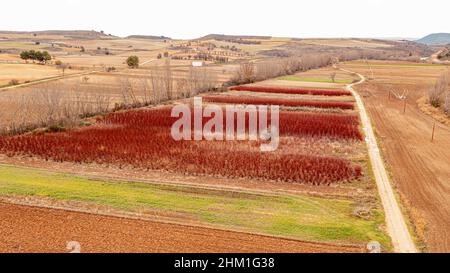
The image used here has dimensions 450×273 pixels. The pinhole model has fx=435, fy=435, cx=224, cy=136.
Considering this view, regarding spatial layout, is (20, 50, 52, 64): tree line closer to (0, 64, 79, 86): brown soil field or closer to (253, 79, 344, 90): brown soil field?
(0, 64, 79, 86): brown soil field

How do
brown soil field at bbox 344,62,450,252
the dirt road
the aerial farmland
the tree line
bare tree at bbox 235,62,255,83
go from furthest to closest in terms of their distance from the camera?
the tree line, bare tree at bbox 235,62,255,83, brown soil field at bbox 344,62,450,252, the aerial farmland, the dirt road

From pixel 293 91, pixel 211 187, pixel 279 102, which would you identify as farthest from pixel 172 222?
pixel 293 91

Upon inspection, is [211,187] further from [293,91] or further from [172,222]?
[293,91]

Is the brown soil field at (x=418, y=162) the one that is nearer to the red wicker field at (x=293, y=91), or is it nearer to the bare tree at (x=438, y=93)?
the bare tree at (x=438, y=93)

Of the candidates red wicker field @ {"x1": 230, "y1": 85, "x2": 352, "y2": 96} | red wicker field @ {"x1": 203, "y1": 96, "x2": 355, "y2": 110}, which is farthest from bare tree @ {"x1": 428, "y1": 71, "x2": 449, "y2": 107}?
red wicker field @ {"x1": 230, "y1": 85, "x2": 352, "y2": 96}

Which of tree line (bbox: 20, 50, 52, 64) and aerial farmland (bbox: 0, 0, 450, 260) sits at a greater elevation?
tree line (bbox: 20, 50, 52, 64)
